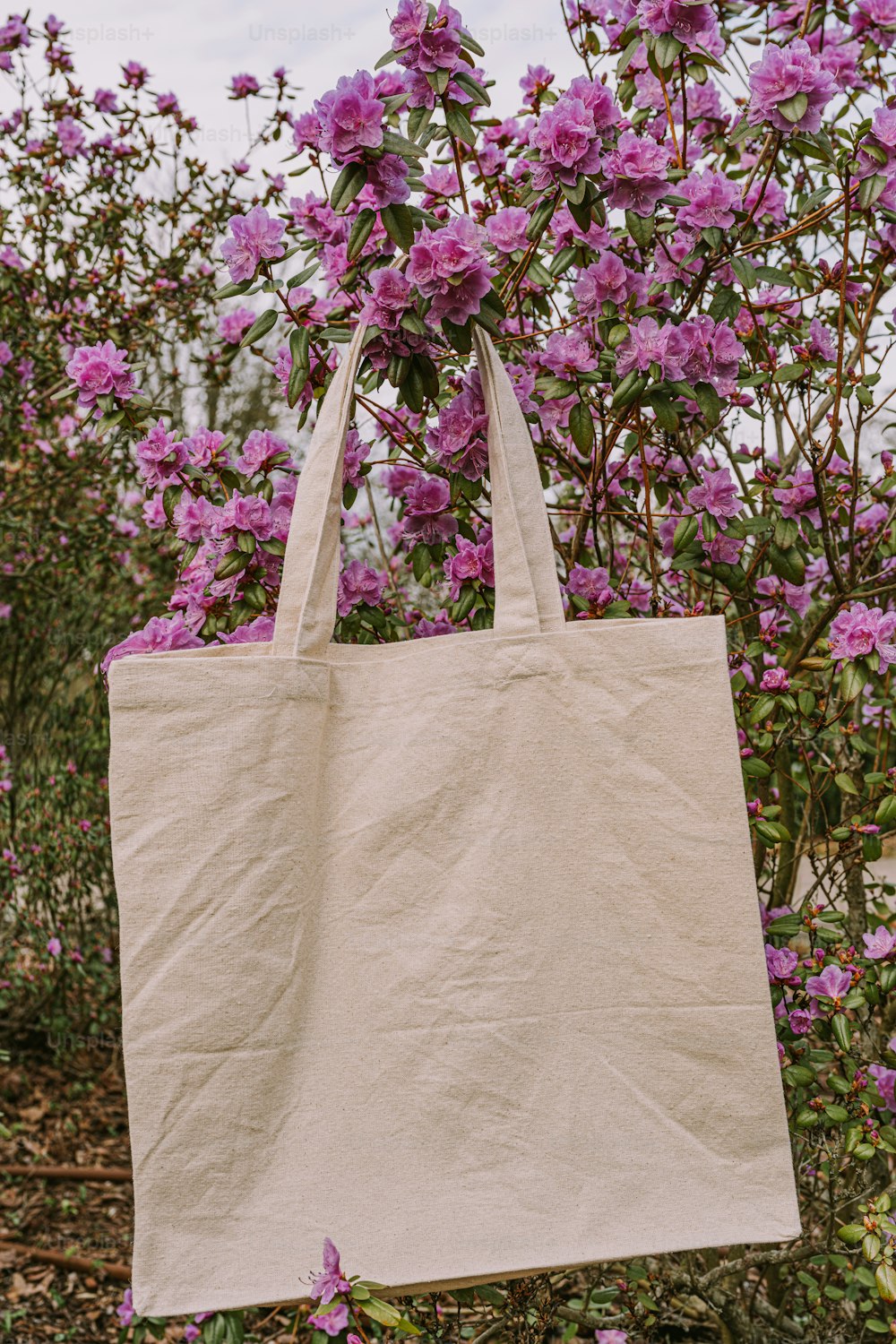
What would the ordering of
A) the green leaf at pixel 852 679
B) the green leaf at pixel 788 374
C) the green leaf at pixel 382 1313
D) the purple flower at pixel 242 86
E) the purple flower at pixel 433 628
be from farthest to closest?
1. the purple flower at pixel 242 86
2. the purple flower at pixel 433 628
3. the green leaf at pixel 788 374
4. the green leaf at pixel 852 679
5. the green leaf at pixel 382 1313

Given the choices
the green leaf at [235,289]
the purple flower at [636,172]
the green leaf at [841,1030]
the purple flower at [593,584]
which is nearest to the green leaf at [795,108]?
the purple flower at [636,172]

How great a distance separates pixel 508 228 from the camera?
4.76 ft

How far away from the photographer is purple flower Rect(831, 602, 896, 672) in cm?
135

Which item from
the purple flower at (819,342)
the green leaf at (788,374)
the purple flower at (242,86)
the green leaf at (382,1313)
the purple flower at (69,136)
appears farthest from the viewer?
the purple flower at (69,136)

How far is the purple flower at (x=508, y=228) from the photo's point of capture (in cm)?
145

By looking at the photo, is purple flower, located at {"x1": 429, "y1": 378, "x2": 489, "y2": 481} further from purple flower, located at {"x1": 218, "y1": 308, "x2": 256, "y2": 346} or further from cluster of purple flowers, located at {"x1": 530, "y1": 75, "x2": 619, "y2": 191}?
purple flower, located at {"x1": 218, "y1": 308, "x2": 256, "y2": 346}

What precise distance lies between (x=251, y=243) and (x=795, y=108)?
69 centimetres

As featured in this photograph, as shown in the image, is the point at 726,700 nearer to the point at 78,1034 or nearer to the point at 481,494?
the point at 481,494

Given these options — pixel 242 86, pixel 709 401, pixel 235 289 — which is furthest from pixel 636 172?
pixel 242 86

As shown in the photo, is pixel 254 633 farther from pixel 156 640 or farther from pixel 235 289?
pixel 235 289

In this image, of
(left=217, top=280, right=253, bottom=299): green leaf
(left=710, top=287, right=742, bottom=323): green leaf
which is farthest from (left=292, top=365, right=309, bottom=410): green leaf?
(left=710, top=287, right=742, bottom=323): green leaf

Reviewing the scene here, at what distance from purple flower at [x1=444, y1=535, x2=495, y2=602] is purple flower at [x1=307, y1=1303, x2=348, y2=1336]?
0.86 metres

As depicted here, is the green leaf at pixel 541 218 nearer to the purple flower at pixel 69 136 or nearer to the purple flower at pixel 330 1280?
the purple flower at pixel 330 1280

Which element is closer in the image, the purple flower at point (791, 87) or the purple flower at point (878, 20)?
the purple flower at point (791, 87)
